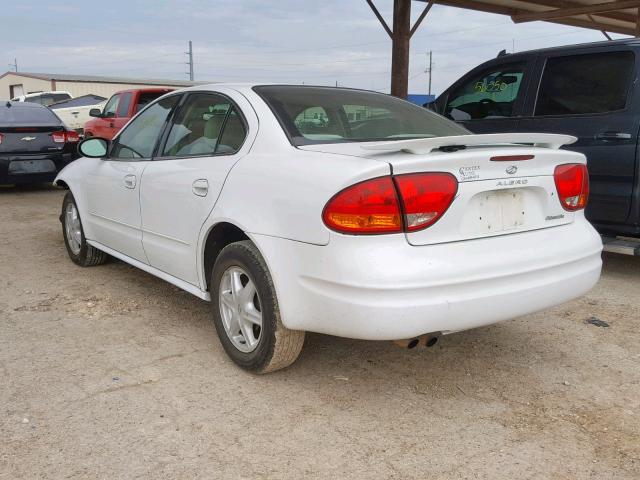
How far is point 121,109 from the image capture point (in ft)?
38.5

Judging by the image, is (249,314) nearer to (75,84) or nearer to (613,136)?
(613,136)

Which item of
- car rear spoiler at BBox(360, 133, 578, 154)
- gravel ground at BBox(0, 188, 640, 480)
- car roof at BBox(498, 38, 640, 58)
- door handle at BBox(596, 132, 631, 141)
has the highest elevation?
car roof at BBox(498, 38, 640, 58)

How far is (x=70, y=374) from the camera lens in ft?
10.3

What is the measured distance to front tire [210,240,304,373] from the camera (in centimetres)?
287

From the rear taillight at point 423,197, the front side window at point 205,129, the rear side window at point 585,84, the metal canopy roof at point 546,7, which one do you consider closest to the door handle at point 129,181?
the front side window at point 205,129

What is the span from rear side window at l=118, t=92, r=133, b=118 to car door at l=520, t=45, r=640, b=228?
8294 millimetres

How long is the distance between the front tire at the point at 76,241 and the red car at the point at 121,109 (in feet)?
19.7

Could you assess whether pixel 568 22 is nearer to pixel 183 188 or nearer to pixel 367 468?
pixel 183 188

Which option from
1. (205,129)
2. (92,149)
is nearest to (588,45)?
(205,129)

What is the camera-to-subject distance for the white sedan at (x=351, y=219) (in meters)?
2.49

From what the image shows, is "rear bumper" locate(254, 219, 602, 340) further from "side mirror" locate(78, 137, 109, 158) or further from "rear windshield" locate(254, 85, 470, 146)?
"side mirror" locate(78, 137, 109, 158)

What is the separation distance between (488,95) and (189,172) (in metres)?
3.49

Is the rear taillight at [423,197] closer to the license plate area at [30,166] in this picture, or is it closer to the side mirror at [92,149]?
the side mirror at [92,149]

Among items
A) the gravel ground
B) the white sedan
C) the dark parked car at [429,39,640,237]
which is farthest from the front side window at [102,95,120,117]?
the white sedan
